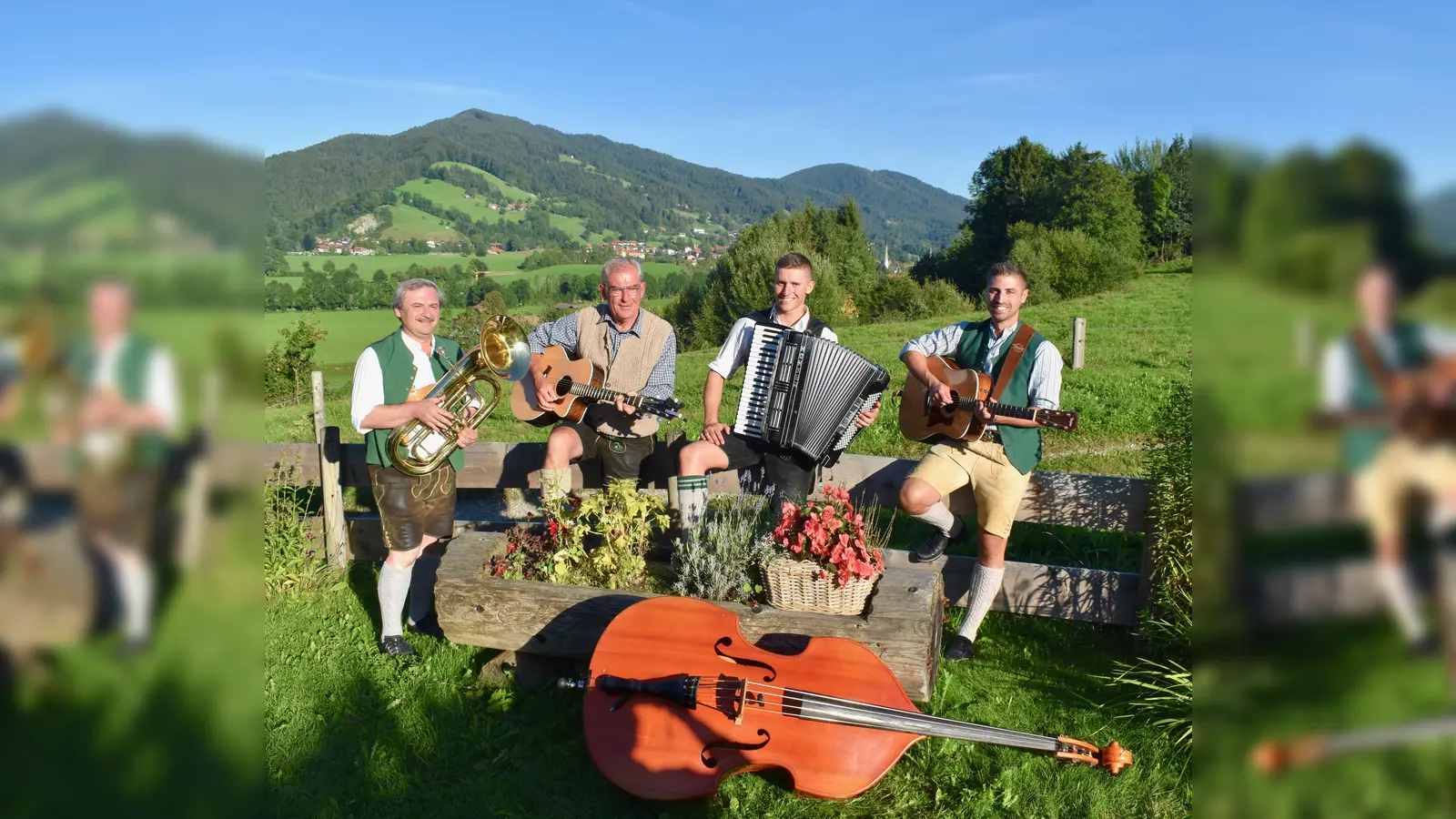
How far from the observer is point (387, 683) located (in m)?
5.13

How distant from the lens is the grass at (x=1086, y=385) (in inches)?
392

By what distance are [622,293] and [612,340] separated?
1.19 feet

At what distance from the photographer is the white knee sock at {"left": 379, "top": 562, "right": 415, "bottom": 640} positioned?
5.41 m

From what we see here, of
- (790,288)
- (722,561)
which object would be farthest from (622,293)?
(722,561)

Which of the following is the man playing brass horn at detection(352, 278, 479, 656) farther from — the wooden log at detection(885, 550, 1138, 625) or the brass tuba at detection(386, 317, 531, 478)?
the wooden log at detection(885, 550, 1138, 625)

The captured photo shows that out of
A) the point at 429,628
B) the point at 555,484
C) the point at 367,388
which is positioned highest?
the point at 367,388

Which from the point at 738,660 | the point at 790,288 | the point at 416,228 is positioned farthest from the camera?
the point at 416,228

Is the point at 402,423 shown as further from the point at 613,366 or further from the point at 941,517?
the point at 941,517
